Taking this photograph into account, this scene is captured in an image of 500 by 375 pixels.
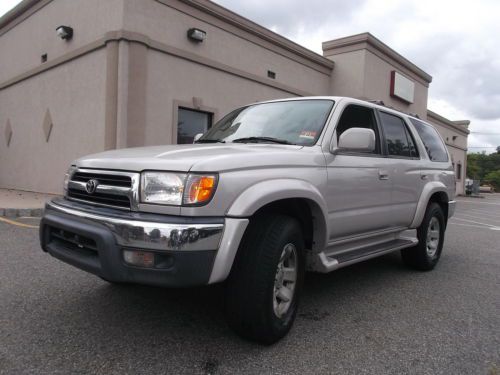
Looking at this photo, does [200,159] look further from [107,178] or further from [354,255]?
[354,255]

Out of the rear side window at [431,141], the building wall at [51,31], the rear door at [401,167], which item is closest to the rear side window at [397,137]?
the rear door at [401,167]

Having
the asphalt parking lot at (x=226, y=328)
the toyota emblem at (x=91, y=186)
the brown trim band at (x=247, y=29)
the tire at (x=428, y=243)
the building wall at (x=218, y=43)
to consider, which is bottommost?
the asphalt parking lot at (x=226, y=328)

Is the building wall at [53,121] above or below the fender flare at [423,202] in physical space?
above

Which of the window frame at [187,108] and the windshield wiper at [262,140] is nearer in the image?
the windshield wiper at [262,140]

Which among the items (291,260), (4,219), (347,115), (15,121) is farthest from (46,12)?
(291,260)

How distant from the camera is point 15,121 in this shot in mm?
14766

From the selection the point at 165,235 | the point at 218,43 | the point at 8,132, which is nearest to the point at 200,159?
the point at 165,235

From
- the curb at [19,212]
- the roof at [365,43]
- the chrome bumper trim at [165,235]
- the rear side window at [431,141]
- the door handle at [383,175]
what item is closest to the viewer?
the chrome bumper trim at [165,235]

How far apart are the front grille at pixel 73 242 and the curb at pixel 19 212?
5.97 meters

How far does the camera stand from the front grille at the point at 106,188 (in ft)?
8.77

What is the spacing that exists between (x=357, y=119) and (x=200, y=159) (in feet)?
6.71

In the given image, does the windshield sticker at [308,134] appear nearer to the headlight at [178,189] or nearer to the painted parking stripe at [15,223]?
the headlight at [178,189]

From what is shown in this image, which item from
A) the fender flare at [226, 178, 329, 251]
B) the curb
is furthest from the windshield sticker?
the curb

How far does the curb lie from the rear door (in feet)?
22.3
